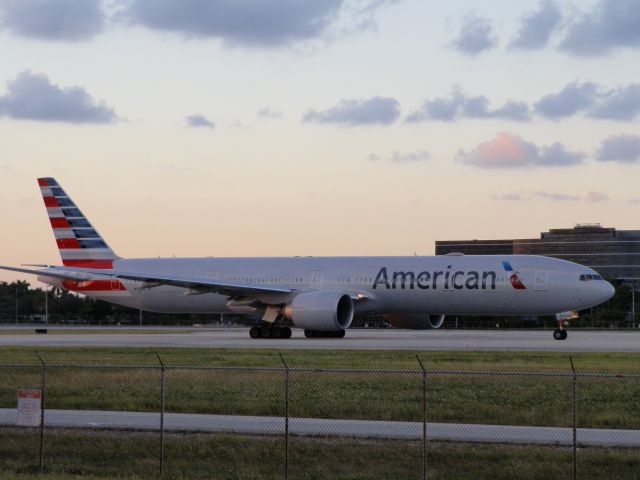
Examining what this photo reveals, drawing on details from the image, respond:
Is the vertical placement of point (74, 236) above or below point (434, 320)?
above

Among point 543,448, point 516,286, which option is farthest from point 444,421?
point 516,286

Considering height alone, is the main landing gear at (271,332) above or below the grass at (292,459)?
above

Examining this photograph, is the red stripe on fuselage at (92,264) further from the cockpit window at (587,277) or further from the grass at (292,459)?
the grass at (292,459)

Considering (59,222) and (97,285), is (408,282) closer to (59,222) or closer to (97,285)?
(97,285)

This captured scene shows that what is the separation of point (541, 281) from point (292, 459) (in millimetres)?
37355

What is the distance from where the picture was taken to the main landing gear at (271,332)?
5875cm

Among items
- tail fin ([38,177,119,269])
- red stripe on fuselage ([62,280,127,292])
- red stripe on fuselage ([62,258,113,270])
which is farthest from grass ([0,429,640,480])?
tail fin ([38,177,119,269])

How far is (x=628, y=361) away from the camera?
38.4 m

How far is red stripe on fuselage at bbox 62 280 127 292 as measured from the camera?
6712cm

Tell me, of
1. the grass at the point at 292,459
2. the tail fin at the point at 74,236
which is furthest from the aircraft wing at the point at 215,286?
the grass at the point at 292,459

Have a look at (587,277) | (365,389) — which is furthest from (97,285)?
(365,389)

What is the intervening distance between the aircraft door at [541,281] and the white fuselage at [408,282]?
1.9 inches

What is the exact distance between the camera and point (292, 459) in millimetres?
19219

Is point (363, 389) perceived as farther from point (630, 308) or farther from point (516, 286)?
point (630, 308)
